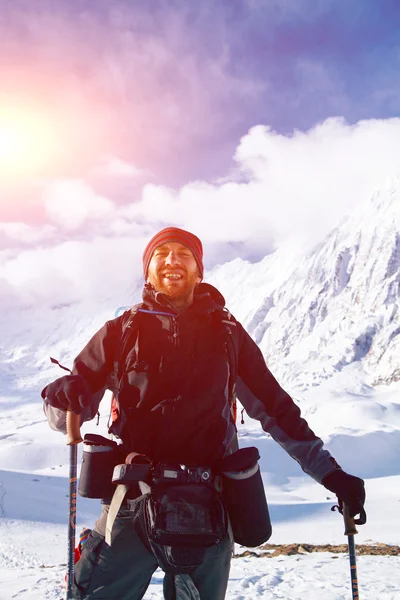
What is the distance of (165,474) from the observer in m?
3.12

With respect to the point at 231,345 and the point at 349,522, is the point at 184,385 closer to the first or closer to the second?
the point at 231,345

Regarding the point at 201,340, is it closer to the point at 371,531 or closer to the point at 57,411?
the point at 57,411

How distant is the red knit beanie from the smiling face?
0.14ft

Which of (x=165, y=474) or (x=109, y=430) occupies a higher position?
(x=109, y=430)

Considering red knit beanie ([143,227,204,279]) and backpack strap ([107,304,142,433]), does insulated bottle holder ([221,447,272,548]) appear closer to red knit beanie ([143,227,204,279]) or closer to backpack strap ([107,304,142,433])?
backpack strap ([107,304,142,433])

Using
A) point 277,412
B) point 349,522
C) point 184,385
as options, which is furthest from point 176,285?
point 349,522

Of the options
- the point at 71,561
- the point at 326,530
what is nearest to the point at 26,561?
the point at 326,530

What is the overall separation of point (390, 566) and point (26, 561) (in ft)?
87.4

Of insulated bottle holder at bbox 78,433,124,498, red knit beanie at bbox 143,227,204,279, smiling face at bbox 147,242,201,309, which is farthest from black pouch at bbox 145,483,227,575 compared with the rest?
red knit beanie at bbox 143,227,204,279

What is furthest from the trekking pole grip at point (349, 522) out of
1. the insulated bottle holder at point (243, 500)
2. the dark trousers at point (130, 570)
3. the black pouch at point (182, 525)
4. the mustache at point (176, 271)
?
the mustache at point (176, 271)

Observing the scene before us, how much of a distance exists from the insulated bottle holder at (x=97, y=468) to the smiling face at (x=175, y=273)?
1.32 metres

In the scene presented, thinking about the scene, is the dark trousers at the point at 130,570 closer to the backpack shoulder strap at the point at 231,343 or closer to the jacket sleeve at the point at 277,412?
the jacket sleeve at the point at 277,412

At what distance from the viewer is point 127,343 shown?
3.62 m

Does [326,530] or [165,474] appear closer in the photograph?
[165,474]
